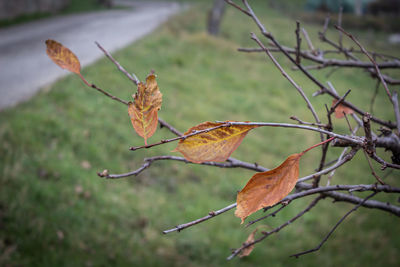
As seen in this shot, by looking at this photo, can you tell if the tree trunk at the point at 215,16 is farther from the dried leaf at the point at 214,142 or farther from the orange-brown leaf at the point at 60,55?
the dried leaf at the point at 214,142

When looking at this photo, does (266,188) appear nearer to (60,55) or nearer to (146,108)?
(146,108)

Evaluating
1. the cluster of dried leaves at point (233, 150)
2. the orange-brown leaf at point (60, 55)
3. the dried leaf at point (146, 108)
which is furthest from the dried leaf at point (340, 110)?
the orange-brown leaf at point (60, 55)

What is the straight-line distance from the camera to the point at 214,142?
1.93 feet

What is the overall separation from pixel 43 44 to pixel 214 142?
382 inches

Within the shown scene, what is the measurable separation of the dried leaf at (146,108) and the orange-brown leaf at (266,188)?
0.73ft

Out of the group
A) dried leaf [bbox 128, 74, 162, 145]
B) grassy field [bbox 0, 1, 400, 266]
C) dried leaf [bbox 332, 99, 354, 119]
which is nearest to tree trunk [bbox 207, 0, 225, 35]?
grassy field [bbox 0, 1, 400, 266]

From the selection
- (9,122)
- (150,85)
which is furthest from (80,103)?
(150,85)

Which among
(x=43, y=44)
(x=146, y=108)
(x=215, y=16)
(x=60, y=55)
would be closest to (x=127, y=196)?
(x=60, y=55)

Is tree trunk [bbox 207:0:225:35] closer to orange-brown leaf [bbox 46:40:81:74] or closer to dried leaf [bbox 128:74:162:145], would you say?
orange-brown leaf [bbox 46:40:81:74]

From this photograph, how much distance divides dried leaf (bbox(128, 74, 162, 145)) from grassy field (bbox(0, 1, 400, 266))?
2.36 meters

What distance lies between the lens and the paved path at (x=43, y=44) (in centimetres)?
568

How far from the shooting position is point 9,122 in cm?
389

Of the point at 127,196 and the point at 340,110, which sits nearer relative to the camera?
the point at 340,110

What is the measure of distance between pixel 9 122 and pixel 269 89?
5902 mm
